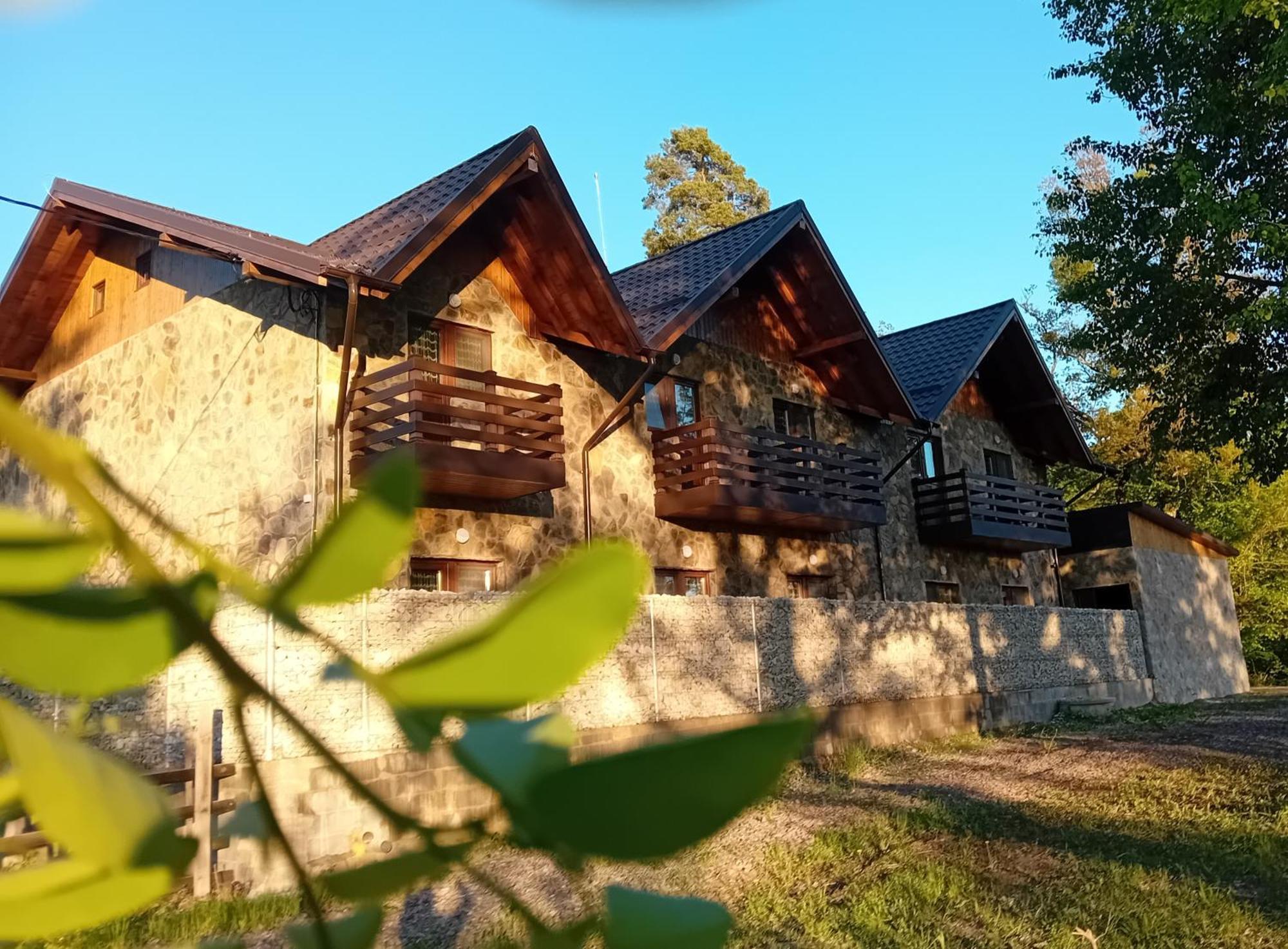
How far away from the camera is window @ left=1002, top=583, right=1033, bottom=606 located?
46.5 ft

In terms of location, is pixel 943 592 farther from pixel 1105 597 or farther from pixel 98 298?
pixel 98 298

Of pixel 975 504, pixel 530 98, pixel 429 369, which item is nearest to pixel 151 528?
pixel 530 98

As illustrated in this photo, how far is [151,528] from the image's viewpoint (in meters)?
0.16

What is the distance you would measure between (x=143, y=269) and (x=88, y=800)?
33.5 feet

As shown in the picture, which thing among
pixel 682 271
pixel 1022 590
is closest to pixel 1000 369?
pixel 1022 590

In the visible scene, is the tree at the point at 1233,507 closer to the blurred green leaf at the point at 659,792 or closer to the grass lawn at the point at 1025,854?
the grass lawn at the point at 1025,854

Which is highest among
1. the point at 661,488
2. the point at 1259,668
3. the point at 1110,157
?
the point at 1110,157

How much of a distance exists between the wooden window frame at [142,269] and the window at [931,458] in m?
9.01

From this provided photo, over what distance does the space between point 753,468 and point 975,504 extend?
157 inches

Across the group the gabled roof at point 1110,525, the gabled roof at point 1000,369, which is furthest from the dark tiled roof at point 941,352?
the gabled roof at point 1110,525

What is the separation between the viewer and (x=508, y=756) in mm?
143

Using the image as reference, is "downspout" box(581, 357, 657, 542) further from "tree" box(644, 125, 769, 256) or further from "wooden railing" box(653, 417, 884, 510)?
"tree" box(644, 125, 769, 256)

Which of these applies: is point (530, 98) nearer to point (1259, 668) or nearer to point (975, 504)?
point (975, 504)

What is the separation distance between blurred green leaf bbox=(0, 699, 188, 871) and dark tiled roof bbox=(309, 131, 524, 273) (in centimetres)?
717
